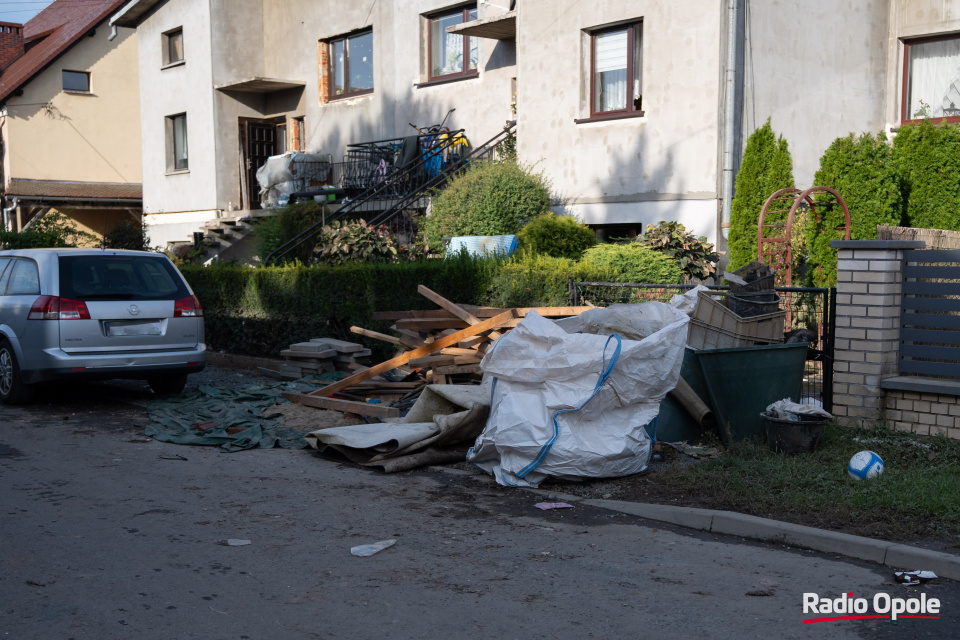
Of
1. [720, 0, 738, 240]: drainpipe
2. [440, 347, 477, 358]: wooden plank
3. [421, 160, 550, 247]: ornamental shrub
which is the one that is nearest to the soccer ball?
[440, 347, 477, 358]: wooden plank

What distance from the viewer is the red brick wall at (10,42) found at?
114 ft

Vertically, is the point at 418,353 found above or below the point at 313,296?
below

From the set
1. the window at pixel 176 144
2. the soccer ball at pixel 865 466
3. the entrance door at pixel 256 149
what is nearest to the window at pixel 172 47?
the window at pixel 176 144

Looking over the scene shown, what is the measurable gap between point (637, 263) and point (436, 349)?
4592mm

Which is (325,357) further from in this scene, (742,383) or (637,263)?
(742,383)

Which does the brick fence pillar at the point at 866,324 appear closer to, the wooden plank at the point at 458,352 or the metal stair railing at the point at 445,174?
the wooden plank at the point at 458,352

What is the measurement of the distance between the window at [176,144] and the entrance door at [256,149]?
2.70 metres

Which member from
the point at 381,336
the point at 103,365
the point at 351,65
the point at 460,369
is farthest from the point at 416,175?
the point at 460,369

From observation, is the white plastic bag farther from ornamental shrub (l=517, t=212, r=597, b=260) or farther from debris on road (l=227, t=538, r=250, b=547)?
ornamental shrub (l=517, t=212, r=597, b=260)

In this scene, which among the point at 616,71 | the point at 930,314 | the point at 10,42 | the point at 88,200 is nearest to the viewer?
the point at 930,314

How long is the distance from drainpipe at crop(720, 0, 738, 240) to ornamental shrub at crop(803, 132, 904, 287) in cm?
127

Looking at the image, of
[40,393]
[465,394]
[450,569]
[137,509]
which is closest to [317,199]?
[40,393]

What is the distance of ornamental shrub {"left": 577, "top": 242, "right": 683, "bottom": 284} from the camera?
12.7 m

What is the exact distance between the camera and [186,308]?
10070 millimetres
